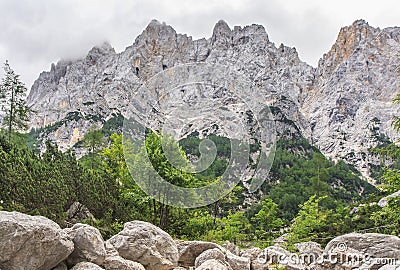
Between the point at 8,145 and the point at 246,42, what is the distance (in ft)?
351

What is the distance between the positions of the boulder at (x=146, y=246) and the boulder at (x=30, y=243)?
64.0 inches

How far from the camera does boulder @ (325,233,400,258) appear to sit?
8.16 m

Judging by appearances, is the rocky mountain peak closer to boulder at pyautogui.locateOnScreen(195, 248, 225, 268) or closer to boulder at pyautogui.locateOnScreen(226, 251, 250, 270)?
boulder at pyautogui.locateOnScreen(226, 251, 250, 270)

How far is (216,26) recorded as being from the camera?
116812 mm

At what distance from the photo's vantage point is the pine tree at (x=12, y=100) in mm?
17906

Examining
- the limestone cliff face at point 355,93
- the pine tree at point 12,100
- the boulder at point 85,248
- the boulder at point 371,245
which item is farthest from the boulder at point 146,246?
the limestone cliff face at point 355,93

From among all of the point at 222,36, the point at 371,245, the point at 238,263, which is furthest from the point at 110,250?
the point at 222,36

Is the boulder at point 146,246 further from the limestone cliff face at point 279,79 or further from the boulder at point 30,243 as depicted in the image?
the limestone cliff face at point 279,79

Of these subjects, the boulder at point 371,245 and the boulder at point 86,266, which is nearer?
the boulder at point 86,266

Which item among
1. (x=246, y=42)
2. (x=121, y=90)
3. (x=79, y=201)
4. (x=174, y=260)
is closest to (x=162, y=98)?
(x=79, y=201)

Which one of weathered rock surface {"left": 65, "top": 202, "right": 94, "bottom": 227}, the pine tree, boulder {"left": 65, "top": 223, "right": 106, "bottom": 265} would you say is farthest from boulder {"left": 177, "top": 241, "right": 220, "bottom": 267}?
the pine tree

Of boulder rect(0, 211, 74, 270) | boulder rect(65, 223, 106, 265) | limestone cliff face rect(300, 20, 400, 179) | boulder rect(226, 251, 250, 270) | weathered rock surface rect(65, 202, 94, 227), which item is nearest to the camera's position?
boulder rect(0, 211, 74, 270)

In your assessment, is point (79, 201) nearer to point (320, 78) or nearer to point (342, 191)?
point (342, 191)

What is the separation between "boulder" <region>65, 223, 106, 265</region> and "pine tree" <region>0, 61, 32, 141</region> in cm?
1295
